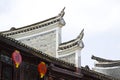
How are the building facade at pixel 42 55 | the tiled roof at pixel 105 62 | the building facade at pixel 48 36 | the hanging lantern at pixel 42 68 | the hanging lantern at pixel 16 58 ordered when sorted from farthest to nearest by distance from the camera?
1. the tiled roof at pixel 105 62
2. the building facade at pixel 48 36
3. the hanging lantern at pixel 42 68
4. the building facade at pixel 42 55
5. the hanging lantern at pixel 16 58

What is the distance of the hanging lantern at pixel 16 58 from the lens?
15211mm

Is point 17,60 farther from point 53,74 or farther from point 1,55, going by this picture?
point 53,74

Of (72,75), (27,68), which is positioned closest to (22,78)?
(27,68)

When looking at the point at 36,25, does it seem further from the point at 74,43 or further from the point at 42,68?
the point at 42,68

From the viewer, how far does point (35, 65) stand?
17375 mm

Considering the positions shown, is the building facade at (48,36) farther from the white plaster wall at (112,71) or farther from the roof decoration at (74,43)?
the white plaster wall at (112,71)

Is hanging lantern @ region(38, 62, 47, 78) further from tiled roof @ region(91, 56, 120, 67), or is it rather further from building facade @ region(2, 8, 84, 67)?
tiled roof @ region(91, 56, 120, 67)

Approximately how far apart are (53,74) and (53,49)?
226 inches

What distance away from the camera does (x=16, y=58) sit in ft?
50.2

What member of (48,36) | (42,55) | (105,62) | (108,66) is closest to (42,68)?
(42,55)

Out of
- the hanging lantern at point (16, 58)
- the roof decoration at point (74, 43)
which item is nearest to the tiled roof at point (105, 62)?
the roof decoration at point (74, 43)

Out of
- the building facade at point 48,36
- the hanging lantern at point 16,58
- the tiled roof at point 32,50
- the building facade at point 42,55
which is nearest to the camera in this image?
the tiled roof at point 32,50

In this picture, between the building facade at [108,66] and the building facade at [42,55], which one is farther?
the building facade at [108,66]

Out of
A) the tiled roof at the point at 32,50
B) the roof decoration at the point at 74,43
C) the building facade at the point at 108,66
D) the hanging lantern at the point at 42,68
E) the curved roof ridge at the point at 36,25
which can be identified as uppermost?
the curved roof ridge at the point at 36,25
